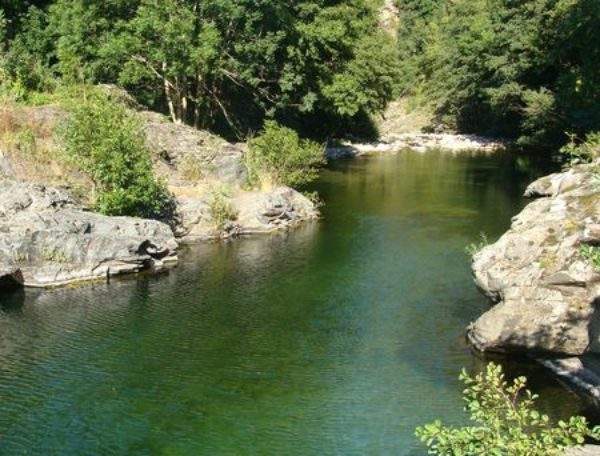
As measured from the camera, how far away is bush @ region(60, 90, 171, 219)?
25.7 m

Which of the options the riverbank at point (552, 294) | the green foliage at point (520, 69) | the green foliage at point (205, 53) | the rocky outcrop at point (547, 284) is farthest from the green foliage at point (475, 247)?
the green foliage at point (520, 69)

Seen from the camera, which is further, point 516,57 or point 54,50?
point 516,57

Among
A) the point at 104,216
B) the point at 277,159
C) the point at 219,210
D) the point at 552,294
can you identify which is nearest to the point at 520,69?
the point at 277,159

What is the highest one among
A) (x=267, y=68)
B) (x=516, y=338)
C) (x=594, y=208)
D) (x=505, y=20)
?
(x=505, y=20)

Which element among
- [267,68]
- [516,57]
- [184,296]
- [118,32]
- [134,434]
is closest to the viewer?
[134,434]

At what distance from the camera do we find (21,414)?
14.7 metres

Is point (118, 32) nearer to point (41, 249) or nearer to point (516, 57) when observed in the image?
point (41, 249)

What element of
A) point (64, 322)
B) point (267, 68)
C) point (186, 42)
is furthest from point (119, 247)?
point (267, 68)

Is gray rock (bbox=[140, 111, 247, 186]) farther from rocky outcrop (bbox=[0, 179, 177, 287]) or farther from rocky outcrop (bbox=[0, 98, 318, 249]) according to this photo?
rocky outcrop (bbox=[0, 179, 177, 287])

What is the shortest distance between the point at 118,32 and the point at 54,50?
15.0 feet

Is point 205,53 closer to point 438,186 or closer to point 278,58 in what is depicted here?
point 278,58

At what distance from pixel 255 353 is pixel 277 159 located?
17.2 m

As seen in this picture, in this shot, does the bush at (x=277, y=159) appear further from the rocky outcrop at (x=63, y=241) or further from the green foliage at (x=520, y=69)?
the green foliage at (x=520, y=69)

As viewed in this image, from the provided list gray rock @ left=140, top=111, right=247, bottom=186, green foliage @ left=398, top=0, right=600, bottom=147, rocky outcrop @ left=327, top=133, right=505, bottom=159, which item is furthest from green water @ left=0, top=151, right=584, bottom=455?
rocky outcrop @ left=327, top=133, right=505, bottom=159
